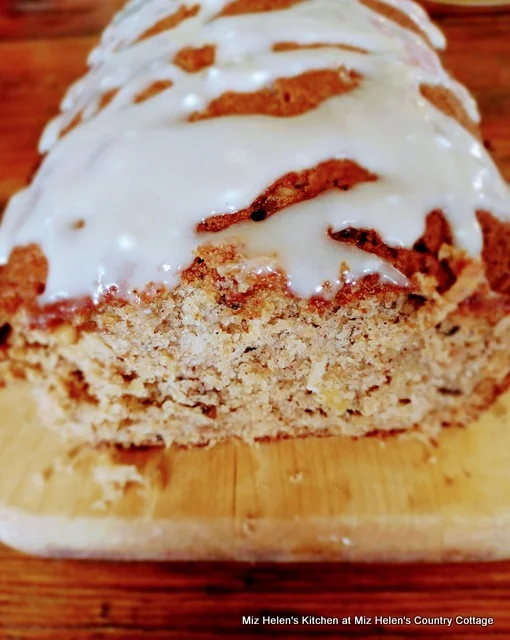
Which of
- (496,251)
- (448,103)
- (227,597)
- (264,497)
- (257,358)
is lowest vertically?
(227,597)

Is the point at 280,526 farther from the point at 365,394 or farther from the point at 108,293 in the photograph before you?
the point at 108,293

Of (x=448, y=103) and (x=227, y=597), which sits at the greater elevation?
(x=448, y=103)

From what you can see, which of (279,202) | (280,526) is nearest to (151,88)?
(279,202)

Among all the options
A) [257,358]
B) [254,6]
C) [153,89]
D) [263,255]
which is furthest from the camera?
[254,6]

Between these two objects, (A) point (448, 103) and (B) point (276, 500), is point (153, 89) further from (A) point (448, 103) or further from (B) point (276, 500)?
(B) point (276, 500)

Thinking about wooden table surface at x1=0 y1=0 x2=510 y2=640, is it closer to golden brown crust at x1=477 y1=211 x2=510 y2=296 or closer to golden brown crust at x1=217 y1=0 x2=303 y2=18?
golden brown crust at x1=477 y1=211 x2=510 y2=296

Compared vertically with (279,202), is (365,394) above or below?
below

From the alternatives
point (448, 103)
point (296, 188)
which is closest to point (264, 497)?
point (296, 188)

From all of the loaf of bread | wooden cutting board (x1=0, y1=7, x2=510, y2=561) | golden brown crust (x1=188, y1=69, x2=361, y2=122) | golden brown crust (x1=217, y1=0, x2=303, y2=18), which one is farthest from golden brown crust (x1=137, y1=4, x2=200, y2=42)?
wooden cutting board (x1=0, y1=7, x2=510, y2=561)
